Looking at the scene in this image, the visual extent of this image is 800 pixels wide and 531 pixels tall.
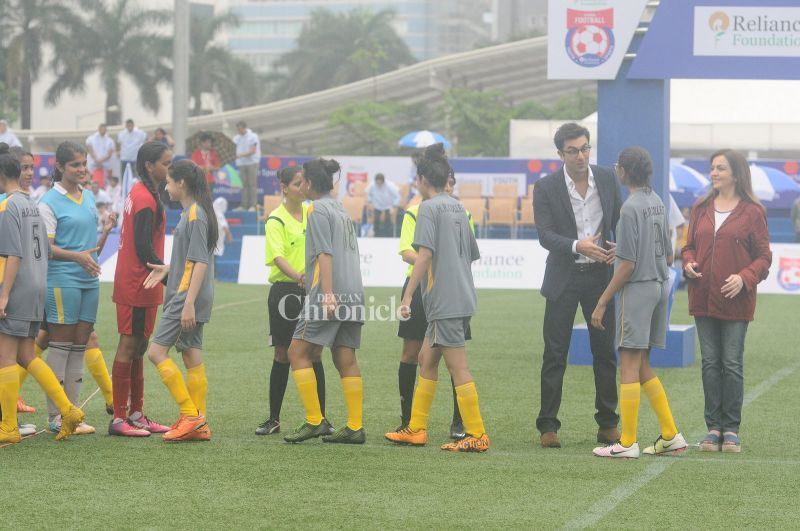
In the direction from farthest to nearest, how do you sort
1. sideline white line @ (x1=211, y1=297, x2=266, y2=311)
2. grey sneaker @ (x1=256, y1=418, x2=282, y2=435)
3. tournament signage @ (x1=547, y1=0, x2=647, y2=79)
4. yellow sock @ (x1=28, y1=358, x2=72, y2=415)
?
sideline white line @ (x1=211, y1=297, x2=266, y2=311) < tournament signage @ (x1=547, y1=0, x2=647, y2=79) < grey sneaker @ (x1=256, y1=418, x2=282, y2=435) < yellow sock @ (x1=28, y1=358, x2=72, y2=415)

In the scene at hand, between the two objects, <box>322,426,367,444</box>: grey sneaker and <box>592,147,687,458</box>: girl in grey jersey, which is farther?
<box>322,426,367,444</box>: grey sneaker

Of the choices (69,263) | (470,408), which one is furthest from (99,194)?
(470,408)

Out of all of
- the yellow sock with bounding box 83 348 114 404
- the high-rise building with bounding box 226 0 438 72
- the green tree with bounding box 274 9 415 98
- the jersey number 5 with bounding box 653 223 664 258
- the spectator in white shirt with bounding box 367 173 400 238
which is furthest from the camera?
the high-rise building with bounding box 226 0 438 72

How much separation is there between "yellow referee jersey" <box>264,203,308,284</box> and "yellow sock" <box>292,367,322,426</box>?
0.82 meters

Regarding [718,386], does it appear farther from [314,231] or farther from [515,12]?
[515,12]

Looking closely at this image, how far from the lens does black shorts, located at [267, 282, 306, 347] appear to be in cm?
872

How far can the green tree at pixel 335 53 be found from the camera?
299 ft

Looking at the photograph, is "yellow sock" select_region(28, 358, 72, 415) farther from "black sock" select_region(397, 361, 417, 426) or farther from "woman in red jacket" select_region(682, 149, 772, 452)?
"woman in red jacket" select_region(682, 149, 772, 452)

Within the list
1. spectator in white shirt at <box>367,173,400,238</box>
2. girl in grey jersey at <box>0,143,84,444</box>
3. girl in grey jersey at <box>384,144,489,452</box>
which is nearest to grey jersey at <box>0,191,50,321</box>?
girl in grey jersey at <box>0,143,84,444</box>

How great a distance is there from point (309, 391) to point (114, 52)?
61.8m

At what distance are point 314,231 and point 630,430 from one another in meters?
2.29

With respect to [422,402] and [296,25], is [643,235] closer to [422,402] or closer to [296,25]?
[422,402]

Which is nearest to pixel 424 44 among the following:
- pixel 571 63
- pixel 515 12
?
pixel 515 12

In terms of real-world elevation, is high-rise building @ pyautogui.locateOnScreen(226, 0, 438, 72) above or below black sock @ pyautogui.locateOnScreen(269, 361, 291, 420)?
above
